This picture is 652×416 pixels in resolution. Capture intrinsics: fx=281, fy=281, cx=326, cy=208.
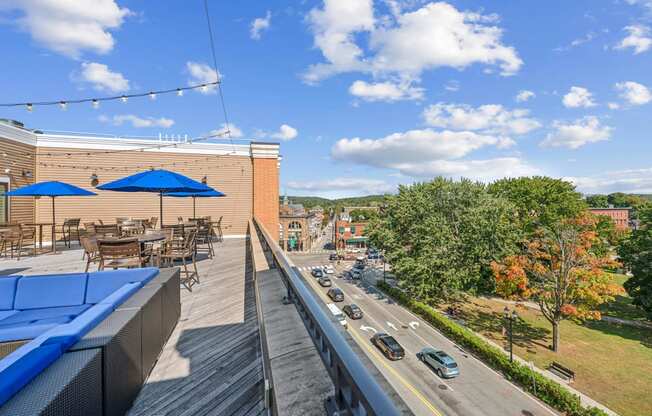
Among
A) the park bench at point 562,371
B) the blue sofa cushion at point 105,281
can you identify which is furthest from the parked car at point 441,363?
the blue sofa cushion at point 105,281

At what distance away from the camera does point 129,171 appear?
40.2ft

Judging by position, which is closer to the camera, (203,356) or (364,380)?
(364,380)

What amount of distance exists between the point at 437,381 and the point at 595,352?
8.27 metres

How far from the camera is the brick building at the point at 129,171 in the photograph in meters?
10.8

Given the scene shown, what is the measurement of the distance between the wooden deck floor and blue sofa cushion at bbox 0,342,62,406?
96cm

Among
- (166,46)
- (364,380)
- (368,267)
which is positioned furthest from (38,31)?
(368,267)

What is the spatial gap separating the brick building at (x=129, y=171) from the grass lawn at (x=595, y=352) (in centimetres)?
1314

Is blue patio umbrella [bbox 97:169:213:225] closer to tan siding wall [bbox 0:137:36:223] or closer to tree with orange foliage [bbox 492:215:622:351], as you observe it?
tan siding wall [bbox 0:137:36:223]

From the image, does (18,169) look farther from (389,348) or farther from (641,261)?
(641,261)

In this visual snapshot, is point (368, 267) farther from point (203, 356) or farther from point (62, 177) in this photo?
point (203, 356)

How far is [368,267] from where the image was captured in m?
32.2

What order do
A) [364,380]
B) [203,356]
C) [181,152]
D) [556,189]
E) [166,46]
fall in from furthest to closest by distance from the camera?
[556,189]
[181,152]
[166,46]
[203,356]
[364,380]

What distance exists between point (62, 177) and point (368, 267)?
27.1 m

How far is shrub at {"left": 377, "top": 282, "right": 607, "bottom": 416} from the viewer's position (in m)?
8.66
